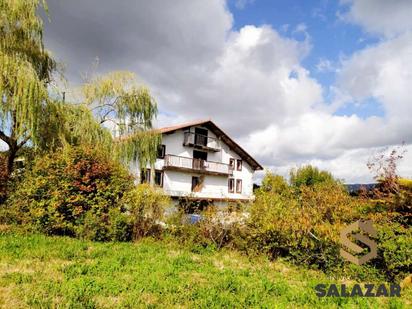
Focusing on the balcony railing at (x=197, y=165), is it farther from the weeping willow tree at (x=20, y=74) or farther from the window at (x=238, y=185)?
the weeping willow tree at (x=20, y=74)

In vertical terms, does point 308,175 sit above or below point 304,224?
above

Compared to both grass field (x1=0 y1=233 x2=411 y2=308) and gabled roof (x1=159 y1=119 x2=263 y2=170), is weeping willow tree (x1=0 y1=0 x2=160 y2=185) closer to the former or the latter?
grass field (x1=0 y1=233 x2=411 y2=308)

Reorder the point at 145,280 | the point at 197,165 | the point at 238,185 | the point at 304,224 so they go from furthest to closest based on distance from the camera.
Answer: the point at 238,185
the point at 197,165
the point at 304,224
the point at 145,280

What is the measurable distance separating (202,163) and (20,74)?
911 inches

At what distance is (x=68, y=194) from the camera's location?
35.0 ft

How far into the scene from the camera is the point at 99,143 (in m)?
14.2

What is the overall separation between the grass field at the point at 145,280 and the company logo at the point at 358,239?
0.79 meters

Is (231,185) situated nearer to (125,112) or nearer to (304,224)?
(125,112)

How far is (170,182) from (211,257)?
23.4m

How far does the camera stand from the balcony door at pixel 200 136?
33594 mm

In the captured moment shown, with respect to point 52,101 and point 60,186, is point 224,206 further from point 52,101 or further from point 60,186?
point 52,101

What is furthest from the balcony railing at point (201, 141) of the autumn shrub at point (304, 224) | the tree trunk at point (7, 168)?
the autumn shrub at point (304, 224)

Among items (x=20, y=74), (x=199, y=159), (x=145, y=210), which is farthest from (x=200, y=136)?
(x=145, y=210)

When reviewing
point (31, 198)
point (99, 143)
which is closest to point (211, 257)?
point (31, 198)
